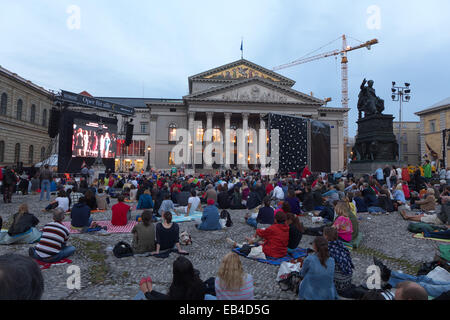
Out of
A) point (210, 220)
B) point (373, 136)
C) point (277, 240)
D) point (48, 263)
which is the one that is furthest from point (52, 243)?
point (373, 136)

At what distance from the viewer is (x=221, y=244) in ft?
22.3

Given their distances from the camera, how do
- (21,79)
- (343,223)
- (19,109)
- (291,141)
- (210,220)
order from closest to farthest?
(343,223)
(210,220)
(291,141)
(21,79)
(19,109)

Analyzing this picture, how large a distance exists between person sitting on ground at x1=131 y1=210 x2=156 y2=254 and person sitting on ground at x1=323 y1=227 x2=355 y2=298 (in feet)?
12.2

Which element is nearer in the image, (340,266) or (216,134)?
(340,266)

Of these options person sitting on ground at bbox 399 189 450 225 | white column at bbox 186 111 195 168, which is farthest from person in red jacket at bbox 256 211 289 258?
white column at bbox 186 111 195 168

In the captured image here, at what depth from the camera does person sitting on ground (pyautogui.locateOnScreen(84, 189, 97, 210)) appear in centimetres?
930

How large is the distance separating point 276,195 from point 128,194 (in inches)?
332

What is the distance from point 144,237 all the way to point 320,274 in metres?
3.84

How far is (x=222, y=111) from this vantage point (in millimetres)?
41281

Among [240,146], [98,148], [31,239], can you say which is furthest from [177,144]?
[31,239]

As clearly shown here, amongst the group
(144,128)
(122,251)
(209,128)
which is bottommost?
(122,251)

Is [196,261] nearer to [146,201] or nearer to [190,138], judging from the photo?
[146,201]

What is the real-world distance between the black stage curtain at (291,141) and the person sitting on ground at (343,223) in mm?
10971

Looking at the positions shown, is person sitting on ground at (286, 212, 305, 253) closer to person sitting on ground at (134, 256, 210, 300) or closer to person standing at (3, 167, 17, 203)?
person sitting on ground at (134, 256, 210, 300)
